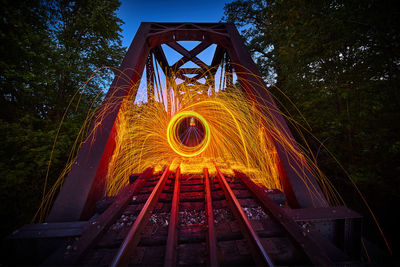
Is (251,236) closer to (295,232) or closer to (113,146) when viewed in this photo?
(295,232)

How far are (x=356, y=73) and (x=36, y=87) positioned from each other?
9.40 meters

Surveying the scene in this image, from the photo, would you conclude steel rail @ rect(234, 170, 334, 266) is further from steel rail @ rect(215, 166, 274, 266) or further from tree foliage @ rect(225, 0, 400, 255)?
tree foliage @ rect(225, 0, 400, 255)

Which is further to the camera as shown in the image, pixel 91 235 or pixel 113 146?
pixel 113 146

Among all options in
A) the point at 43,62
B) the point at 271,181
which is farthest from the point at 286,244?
the point at 43,62

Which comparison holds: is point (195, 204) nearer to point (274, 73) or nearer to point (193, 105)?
point (193, 105)

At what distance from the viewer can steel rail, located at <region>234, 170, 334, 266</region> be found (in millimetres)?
1290

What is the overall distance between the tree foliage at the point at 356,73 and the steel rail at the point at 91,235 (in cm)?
499

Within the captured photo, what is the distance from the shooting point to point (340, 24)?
9.96 feet

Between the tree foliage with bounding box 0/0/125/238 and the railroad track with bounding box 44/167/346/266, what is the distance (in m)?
4.34

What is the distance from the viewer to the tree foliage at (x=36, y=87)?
4156mm

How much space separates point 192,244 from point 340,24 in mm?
4921

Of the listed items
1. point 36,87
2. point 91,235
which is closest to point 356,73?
point 91,235

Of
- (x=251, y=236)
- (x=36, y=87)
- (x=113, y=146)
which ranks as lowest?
(x=251, y=236)

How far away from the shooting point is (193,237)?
67.1 inches
